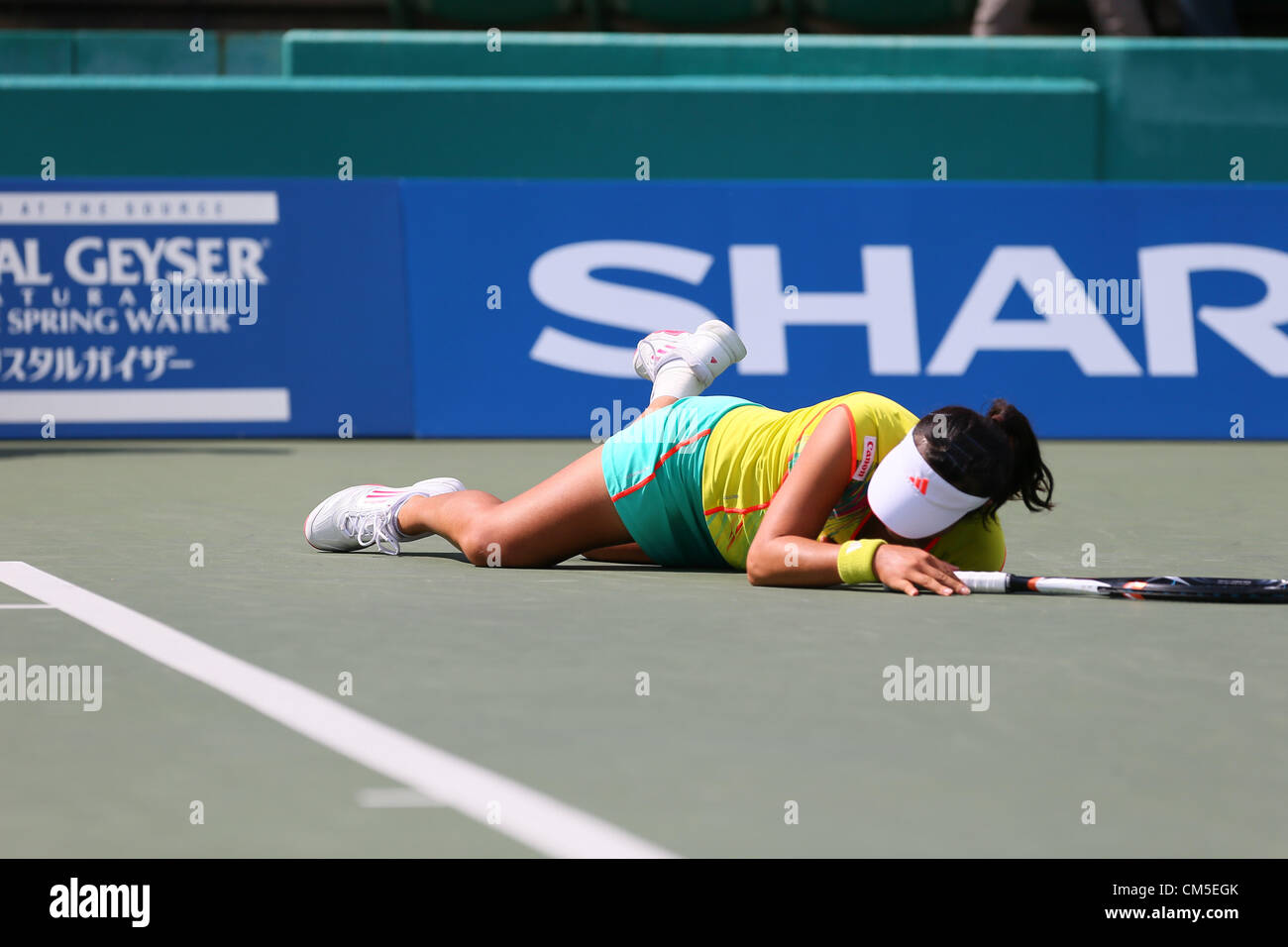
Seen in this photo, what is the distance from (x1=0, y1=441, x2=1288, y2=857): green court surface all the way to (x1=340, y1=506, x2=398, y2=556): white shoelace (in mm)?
120

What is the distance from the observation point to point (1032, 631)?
521 cm

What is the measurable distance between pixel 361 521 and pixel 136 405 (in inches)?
250

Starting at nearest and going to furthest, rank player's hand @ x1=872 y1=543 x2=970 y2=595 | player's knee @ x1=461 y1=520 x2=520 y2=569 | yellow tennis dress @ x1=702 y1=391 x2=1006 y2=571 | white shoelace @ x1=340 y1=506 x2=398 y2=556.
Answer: player's hand @ x1=872 y1=543 x2=970 y2=595
yellow tennis dress @ x1=702 y1=391 x2=1006 y2=571
player's knee @ x1=461 y1=520 x2=520 y2=569
white shoelace @ x1=340 y1=506 x2=398 y2=556

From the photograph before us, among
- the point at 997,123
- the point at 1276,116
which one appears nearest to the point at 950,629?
the point at 997,123

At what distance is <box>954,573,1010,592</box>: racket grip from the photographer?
5777 millimetres

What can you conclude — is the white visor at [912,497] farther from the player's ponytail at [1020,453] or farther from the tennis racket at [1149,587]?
the tennis racket at [1149,587]

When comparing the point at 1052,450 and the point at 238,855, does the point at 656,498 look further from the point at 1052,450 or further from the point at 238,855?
the point at 1052,450

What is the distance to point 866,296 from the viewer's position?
508 inches

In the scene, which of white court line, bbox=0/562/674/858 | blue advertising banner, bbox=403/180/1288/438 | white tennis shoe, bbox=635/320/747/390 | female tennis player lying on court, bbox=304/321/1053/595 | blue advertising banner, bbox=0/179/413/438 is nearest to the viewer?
white court line, bbox=0/562/674/858

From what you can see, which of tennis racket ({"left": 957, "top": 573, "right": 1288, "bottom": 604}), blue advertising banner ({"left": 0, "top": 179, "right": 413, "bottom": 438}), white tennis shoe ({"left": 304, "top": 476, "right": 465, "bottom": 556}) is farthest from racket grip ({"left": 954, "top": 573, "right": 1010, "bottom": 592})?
blue advertising banner ({"left": 0, "top": 179, "right": 413, "bottom": 438})

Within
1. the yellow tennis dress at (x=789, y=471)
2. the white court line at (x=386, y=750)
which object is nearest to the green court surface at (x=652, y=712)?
the white court line at (x=386, y=750)

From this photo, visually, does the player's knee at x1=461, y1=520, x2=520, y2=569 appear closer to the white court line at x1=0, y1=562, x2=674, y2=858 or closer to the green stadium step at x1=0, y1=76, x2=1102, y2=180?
the white court line at x1=0, y1=562, x2=674, y2=858

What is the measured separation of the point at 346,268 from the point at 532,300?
138cm

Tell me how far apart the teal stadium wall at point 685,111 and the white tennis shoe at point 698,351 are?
8405 mm
